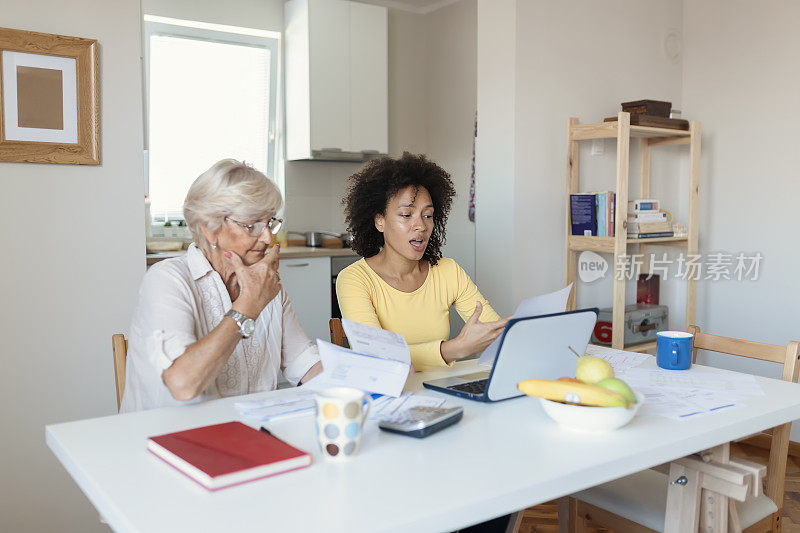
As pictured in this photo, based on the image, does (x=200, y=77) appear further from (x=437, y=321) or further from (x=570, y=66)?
(x=437, y=321)

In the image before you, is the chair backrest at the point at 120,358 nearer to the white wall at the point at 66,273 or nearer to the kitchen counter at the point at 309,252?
the white wall at the point at 66,273

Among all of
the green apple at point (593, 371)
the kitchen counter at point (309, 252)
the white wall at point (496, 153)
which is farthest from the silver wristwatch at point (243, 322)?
the kitchen counter at point (309, 252)

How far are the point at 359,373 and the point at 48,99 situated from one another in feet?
5.10

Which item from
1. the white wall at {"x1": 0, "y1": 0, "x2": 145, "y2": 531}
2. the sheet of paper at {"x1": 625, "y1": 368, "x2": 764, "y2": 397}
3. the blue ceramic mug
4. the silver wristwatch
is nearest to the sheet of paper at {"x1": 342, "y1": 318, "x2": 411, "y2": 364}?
the silver wristwatch

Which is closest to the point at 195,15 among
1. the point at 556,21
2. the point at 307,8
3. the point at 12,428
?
the point at 307,8

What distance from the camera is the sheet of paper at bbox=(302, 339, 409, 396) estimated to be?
60.6 inches

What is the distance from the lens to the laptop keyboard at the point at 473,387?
5.45 ft

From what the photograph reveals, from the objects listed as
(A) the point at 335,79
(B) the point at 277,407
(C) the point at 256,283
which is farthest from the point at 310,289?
(B) the point at 277,407

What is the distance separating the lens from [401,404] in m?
1.57

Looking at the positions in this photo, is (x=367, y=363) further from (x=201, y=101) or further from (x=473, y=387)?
(x=201, y=101)

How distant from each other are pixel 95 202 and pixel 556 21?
7.53 feet

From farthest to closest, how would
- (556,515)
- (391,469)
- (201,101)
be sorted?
(201,101), (556,515), (391,469)

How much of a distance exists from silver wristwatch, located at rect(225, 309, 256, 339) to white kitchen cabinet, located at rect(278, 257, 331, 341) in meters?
2.74

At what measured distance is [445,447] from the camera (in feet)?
4.25
